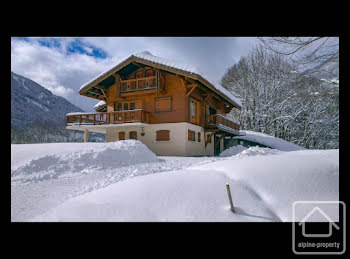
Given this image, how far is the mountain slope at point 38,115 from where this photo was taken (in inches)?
912

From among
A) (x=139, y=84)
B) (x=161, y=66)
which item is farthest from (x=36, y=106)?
(x=161, y=66)

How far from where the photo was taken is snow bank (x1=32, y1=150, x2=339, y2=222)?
107 inches

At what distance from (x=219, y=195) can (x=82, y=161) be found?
Result: 570 cm

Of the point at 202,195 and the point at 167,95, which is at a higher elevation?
the point at 167,95

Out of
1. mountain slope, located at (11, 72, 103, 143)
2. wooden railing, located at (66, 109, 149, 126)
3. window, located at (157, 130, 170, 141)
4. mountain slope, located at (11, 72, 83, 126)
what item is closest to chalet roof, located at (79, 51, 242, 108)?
wooden railing, located at (66, 109, 149, 126)

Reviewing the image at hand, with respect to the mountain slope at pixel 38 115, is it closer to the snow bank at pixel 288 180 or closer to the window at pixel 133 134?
the window at pixel 133 134

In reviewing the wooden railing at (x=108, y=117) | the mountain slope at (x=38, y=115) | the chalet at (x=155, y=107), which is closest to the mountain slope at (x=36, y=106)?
the mountain slope at (x=38, y=115)

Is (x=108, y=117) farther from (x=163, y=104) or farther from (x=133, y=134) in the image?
(x=163, y=104)

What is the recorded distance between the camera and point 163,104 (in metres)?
15.2
